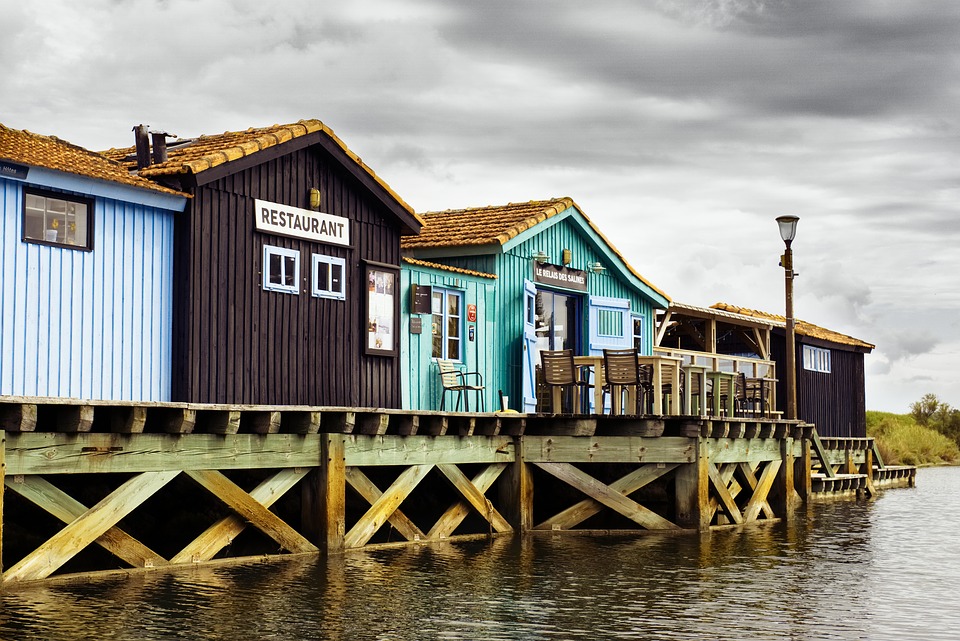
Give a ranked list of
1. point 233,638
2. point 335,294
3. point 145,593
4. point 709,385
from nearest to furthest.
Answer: point 233,638
point 145,593
point 335,294
point 709,385

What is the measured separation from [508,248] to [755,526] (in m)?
5.98

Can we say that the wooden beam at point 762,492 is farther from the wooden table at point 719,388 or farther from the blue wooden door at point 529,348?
the blue wooden door at point 529,348

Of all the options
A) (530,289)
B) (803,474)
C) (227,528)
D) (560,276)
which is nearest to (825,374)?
(803,474)

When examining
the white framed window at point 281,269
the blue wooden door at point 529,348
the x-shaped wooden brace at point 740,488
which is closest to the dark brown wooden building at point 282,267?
the white framed window at point 281,269

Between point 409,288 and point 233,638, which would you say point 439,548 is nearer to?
point 409,288

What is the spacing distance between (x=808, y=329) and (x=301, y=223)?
2057cm

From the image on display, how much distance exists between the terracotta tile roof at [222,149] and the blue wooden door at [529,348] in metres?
3.60

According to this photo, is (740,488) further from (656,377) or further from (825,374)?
(825,374)

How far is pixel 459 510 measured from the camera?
55.9 ft

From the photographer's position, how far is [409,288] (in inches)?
739

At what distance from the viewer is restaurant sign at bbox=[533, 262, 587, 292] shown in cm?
2188

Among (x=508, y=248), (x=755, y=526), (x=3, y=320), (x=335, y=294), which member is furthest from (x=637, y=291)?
(x=3, y=320)

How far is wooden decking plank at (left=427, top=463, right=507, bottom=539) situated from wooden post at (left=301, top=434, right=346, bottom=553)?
224 cm

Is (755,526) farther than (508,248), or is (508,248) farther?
(508,248)
